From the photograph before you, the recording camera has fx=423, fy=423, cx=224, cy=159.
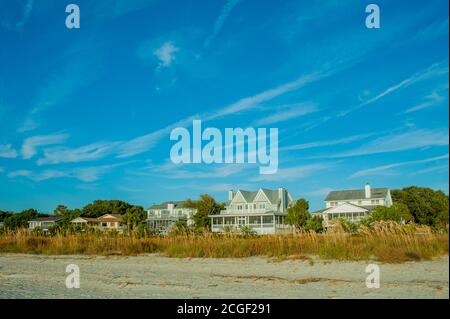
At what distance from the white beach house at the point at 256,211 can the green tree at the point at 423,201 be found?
20.1m

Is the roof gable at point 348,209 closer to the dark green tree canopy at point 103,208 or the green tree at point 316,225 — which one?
the green tree at point 316,225

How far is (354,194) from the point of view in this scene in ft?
224

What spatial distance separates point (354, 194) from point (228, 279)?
6151 centimetres

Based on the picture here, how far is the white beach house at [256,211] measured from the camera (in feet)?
185

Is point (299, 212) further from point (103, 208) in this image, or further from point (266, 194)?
point (103, 208)

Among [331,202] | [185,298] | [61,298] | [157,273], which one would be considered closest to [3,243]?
[157,273]

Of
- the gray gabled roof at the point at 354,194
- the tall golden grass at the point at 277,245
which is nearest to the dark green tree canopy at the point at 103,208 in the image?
the gray gabled roof at the point at 354,194

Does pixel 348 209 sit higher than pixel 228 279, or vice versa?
pixel 348 209

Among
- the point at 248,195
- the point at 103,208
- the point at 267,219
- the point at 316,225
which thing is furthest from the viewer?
the point at 103,208

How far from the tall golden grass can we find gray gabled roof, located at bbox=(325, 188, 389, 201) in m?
51.2

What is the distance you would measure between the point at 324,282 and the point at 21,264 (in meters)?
11.5

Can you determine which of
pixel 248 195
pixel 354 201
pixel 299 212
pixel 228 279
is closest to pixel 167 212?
pixel 248 195

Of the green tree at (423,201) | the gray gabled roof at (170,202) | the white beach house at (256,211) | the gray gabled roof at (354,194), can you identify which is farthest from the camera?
the gray gabled roof at (170,202)

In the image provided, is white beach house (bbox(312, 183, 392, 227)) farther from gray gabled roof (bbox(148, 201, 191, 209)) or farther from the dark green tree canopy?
the dark green tree canopy
